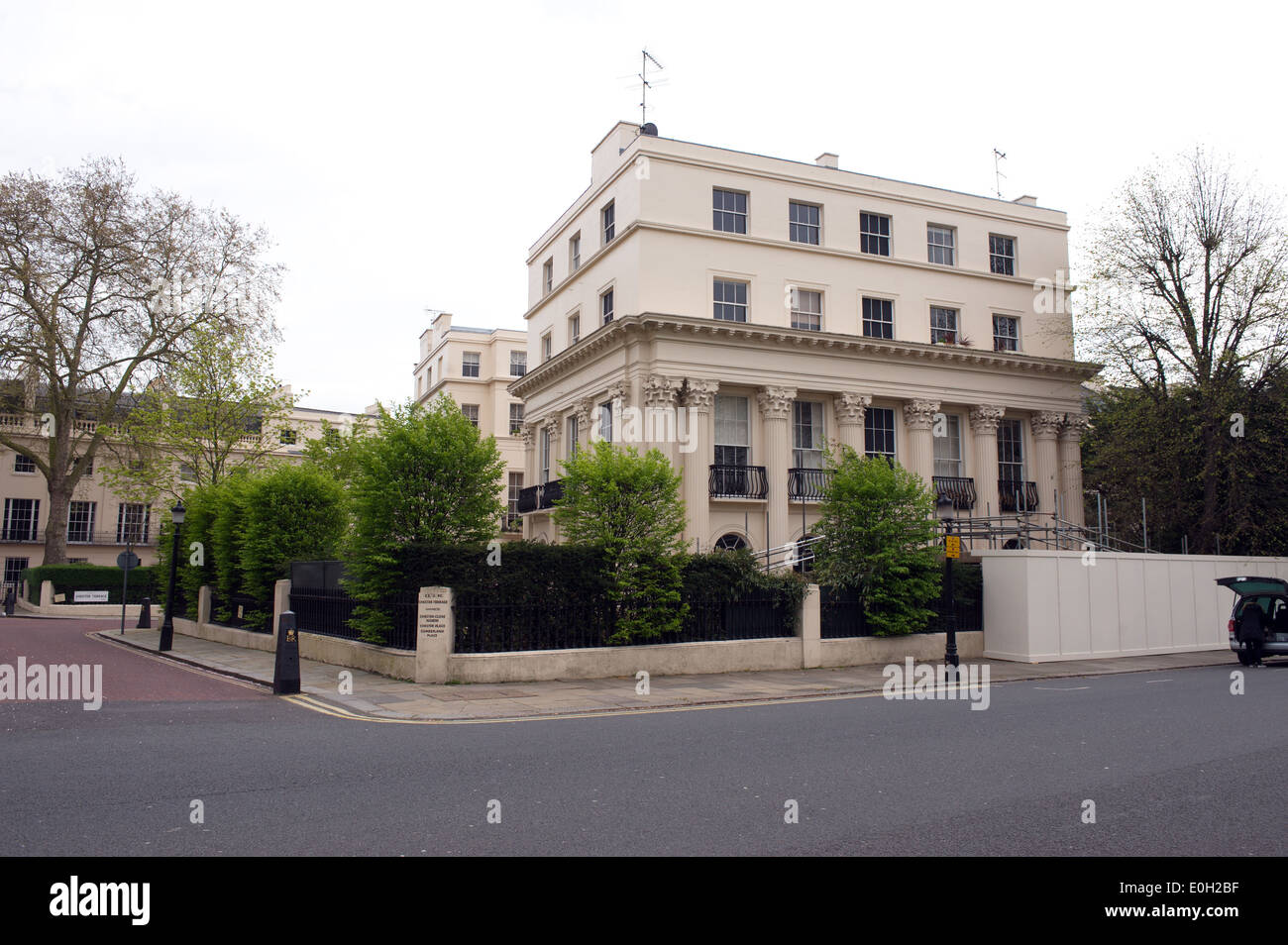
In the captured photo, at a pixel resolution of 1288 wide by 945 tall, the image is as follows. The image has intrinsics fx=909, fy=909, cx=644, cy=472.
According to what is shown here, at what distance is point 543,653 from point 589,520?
9.53 feet

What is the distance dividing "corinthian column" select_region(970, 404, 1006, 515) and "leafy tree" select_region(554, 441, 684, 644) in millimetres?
19266

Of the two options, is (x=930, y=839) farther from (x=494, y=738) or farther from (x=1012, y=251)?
(x=1012, y=251)

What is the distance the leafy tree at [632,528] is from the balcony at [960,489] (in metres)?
17.9

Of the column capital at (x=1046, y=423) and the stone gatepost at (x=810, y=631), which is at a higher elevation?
the column capital at (x=1046, y=423)

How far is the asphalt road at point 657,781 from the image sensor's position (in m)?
5.82

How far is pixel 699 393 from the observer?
2950cm

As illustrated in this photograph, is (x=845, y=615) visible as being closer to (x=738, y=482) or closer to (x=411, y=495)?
(x=411, y=495)

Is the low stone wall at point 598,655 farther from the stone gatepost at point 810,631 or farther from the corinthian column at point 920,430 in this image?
the corinthian column at point 920,430

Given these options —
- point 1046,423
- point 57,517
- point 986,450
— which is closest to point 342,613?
point 986,450

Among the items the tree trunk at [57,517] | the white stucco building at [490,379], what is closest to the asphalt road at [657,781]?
the tree trunk at [57,517]

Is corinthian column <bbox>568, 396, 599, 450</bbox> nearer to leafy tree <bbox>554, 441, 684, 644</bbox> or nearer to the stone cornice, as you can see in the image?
the stone cornice

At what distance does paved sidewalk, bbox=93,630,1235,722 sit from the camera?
13.0 m

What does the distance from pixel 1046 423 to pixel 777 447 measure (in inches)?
473

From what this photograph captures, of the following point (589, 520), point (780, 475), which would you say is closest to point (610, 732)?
point (589, 520)
